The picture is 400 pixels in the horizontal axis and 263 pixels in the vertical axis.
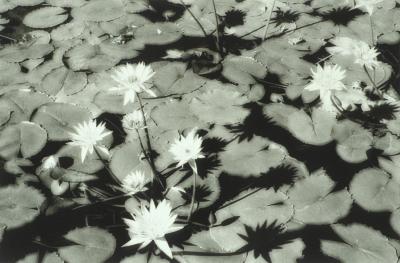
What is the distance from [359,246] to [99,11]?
1.76 m

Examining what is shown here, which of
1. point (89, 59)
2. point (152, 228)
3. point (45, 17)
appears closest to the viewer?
point (152, 228)

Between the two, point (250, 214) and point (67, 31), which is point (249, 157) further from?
point (67, 31)

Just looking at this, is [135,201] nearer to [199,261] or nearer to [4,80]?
[199,261]

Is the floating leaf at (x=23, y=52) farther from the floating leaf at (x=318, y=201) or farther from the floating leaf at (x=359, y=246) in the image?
the floating leaf at (x=359, y=246)

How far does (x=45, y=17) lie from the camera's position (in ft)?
7.00

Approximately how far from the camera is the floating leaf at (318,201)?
138cm

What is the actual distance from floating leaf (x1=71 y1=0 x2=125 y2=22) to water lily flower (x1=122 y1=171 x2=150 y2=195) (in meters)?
1.11

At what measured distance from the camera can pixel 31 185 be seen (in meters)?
1.45

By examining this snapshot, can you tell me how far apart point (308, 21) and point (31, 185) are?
1652 millimetres

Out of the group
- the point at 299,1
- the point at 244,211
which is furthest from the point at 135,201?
the point at 299,1

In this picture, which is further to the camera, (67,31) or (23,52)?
(67,31)

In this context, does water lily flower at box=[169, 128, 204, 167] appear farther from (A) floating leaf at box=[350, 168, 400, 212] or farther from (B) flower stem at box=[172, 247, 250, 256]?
(A) floating leaf at box=[350, 168, 400, 212]

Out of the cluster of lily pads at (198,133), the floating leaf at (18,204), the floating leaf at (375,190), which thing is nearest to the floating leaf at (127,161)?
the cluster of lily pads at (198,133)

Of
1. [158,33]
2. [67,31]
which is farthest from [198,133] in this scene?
[67,31]
